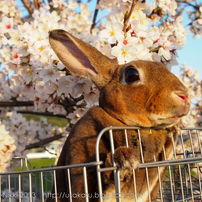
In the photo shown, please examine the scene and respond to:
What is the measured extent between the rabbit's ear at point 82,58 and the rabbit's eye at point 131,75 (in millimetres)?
227

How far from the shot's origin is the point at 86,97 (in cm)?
286

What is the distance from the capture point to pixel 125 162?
1552 millimetres

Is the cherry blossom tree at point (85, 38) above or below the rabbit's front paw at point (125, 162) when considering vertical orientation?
above

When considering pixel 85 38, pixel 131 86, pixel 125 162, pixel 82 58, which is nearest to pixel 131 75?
pixel 131 86

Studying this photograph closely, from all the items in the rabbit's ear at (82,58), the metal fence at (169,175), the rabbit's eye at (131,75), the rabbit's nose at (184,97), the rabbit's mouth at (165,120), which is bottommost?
the metal fence at (169,175)

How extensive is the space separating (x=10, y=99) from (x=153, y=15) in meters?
3.21

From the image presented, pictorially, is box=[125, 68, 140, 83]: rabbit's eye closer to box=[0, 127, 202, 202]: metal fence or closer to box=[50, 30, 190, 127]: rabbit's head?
box=[50, 30, 190, 127]: rabbit's head

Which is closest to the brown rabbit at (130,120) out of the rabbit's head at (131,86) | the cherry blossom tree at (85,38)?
the rabbit's head at (131,86)

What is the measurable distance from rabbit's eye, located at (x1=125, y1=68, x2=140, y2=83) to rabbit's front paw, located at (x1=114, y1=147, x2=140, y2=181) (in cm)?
66

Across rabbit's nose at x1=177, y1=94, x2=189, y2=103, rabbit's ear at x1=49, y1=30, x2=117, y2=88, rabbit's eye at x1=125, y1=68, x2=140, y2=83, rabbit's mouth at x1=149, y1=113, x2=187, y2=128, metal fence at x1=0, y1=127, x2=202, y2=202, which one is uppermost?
rabbit's ear at x1=49, y1=30, x2=117, y2=88

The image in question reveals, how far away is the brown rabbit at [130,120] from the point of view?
5.97ft

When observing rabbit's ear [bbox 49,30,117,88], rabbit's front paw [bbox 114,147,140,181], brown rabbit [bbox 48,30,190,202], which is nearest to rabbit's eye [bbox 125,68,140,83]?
brown rabbit [bbox 48,30,190,202]

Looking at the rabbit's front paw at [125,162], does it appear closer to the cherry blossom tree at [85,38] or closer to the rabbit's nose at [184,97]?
the rabbit's nose at [184,97]

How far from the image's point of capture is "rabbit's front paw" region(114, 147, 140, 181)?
1.55 meters
